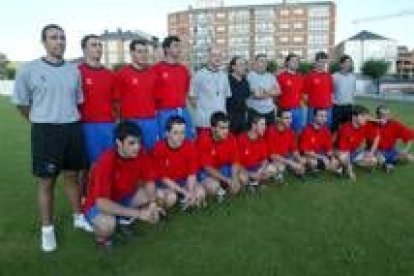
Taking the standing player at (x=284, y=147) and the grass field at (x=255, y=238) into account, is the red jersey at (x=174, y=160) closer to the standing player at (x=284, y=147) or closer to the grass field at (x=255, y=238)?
the grass field at (x=255, y=238)

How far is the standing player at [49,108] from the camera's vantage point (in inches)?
241

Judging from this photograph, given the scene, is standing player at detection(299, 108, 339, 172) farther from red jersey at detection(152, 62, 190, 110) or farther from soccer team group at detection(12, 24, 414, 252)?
red jersey at detection(152, 62, 190, 110)

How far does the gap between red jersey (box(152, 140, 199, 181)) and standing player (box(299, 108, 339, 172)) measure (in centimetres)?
275

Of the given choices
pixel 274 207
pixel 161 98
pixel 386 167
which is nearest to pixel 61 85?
pixel 161 98

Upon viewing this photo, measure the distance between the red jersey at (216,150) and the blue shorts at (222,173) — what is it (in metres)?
0.07

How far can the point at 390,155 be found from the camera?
10625 millimetres

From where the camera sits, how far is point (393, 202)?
8.07m

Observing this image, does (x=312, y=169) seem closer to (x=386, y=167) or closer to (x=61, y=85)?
(x=386, y=167)

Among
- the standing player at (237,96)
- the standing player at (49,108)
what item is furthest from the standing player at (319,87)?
the standing player at (49,108)

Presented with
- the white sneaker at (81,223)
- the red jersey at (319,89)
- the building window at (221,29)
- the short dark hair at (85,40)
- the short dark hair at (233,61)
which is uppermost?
the building window at (221,29)

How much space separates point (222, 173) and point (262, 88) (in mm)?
1930

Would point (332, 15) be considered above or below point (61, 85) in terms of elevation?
above

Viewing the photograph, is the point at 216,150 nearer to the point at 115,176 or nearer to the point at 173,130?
the point at 173,130

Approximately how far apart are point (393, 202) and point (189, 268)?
11.5 feet
